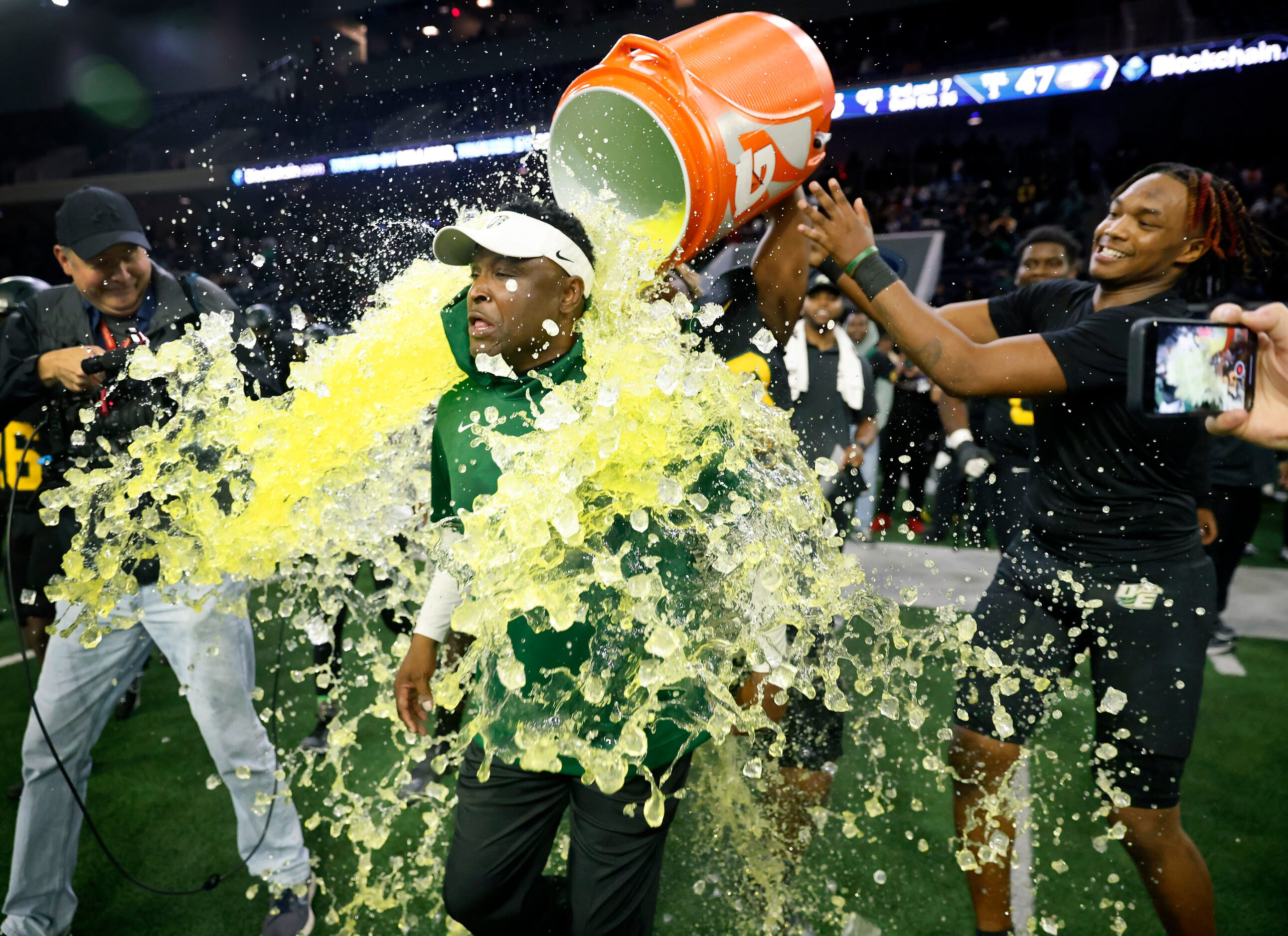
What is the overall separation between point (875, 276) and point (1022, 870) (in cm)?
223

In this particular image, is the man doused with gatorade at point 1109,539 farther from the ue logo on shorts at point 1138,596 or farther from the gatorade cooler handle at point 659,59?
the gatorade cooler handle at point 659,59

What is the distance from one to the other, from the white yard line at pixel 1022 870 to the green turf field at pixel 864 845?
42mm

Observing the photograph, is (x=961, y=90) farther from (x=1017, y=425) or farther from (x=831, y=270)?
(x=831, y=270)

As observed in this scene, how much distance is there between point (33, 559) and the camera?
2.86m

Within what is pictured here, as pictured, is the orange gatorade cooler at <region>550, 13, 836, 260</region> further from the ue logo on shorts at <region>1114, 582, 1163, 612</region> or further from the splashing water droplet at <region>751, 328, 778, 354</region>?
the ue logo on shorts at <region>1114, 582, 1163, 612</region>

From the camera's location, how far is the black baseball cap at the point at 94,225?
2.44 m

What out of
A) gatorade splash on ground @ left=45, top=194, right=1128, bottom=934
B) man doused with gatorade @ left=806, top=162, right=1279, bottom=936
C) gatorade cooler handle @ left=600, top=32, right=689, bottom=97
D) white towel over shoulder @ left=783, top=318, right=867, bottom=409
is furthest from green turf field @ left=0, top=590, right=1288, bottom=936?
gatorade cooler handle @ left=600, top=32, right=689, bottom=97

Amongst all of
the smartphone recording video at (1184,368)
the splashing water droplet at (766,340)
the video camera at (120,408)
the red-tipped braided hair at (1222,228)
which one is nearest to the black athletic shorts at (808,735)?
the splashing water droplet at (766,340)

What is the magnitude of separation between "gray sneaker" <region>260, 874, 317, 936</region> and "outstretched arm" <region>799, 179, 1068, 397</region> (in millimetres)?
2366

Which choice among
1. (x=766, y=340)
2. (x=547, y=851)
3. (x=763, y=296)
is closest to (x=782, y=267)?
(x=763, y=296)

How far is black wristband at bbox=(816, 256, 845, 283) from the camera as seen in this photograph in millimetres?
2090

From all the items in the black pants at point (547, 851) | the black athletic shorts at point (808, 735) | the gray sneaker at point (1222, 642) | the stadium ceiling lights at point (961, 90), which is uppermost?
the stadium ceiling lights at point (961, 90)

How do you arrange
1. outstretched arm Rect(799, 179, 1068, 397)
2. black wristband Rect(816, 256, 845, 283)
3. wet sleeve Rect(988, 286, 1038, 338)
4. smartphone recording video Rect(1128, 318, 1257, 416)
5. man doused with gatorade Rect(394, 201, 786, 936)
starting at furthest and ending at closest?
wet sleeve Rect(988, 286, 1038, 338)
black wristband Rect(816, 256, 845, 283)
outstretched arm Rect(799, 179, 1068, 397)
man doused with gatorade Rect(394, 201, 786, 936)
smartphone recording video Rect(1128, 318, 1257, 416)

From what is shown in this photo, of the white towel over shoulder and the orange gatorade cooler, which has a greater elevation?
the orange gatorade cooler
